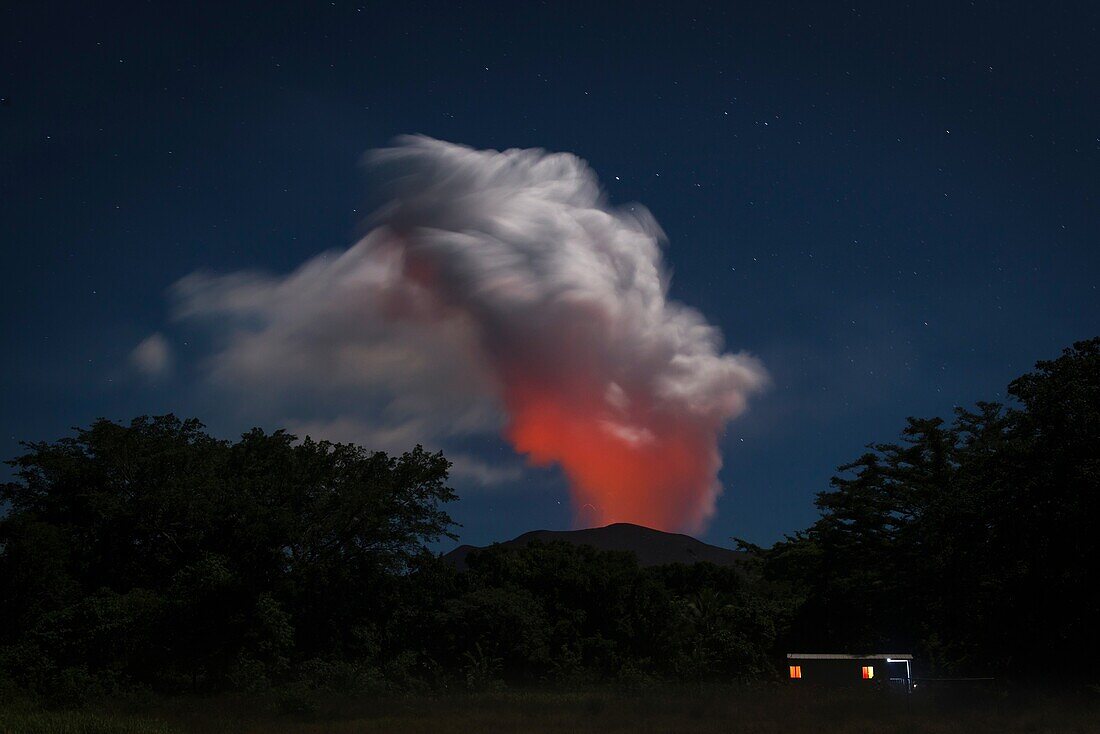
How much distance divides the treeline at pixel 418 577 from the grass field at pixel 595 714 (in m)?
4.79

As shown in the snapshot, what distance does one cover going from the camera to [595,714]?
32.1 m

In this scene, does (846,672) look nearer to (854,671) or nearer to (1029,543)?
(854,671)

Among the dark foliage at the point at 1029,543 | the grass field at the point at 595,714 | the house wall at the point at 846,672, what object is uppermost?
the dark foliage at the point at 1029,543

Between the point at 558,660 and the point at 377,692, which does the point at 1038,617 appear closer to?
the point at 377,692

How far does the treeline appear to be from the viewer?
35.0 metres

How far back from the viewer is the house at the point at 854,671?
42.8 meters

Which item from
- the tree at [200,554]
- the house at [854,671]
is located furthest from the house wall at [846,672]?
the tree at [200,554]

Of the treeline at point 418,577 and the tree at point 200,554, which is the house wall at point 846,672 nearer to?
the treeline at point 418,577

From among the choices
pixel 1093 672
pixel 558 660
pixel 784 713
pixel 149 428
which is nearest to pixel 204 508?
pixel 149 428

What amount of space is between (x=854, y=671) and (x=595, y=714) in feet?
55.8

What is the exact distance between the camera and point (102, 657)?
136 feet

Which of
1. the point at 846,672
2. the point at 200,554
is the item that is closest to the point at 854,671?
the point at 846,672

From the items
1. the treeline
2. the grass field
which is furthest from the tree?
the grass field

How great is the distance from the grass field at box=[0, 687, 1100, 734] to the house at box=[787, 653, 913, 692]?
696cm
